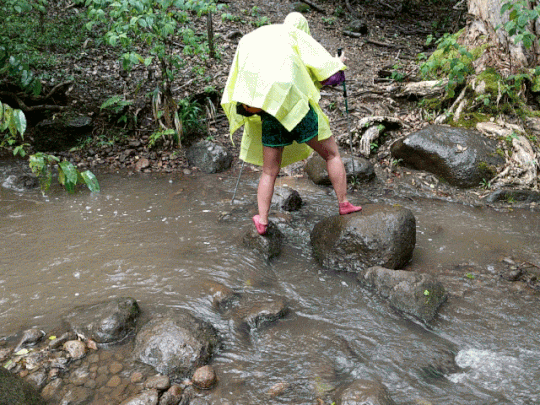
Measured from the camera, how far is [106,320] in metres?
3.04

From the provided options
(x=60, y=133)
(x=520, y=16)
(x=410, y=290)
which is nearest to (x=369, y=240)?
(x=410, y=290)

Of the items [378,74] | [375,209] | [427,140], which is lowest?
[375,209]

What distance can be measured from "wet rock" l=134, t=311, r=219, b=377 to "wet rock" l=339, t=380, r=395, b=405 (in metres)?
0.95

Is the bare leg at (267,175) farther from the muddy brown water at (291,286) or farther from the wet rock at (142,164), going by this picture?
the wet rock at (142,164)

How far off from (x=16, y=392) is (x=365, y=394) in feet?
6.22

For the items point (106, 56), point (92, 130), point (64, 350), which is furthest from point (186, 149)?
point (64, 350)

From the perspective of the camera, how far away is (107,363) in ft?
9.27

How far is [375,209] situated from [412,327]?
3.92ft

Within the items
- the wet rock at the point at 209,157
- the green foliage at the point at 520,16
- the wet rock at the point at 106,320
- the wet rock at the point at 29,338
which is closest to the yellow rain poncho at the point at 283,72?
the wet rock at the point at 106,320

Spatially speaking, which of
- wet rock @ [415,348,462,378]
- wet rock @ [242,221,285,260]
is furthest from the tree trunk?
wet rock @ [415,348,462,378]

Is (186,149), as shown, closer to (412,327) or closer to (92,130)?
(92,130)

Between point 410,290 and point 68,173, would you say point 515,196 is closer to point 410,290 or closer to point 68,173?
point 410,290

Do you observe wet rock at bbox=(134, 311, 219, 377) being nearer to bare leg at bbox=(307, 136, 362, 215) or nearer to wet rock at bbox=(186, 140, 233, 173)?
bare leg at bbox=(307, 136, 362, 215)

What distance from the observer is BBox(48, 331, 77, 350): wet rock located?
2.93 metres
